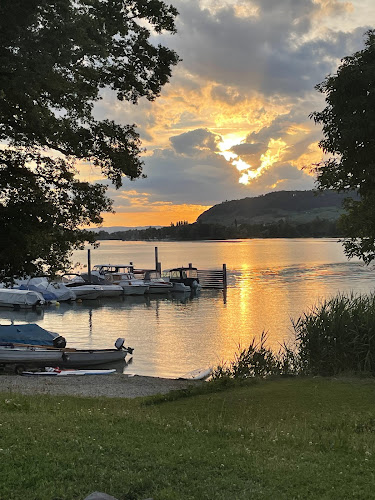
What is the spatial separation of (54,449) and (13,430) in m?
1.47

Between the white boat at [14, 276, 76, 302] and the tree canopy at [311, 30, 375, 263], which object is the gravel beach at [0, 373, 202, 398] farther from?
the white boat at [14, 276, 76, 302]

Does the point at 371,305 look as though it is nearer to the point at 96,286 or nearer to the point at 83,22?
the point at 83,22

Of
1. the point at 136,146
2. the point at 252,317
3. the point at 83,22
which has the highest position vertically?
the point at 83,22

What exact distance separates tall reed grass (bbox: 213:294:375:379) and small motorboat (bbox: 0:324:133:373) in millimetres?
9669

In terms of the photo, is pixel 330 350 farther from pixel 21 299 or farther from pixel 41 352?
pixel 21 299

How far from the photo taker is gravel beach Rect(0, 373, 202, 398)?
64.4ft

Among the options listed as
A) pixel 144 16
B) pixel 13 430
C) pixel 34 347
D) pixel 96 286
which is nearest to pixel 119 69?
pixel 144 16

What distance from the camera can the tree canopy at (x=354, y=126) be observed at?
55.3 feet

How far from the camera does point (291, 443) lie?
9.05 m

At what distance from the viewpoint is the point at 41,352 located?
26297mm

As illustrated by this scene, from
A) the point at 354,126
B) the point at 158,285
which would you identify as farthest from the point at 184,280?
the point at 354,126

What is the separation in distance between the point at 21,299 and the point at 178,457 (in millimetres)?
53612

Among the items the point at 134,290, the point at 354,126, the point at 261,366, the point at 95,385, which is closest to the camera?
the point at 354,126

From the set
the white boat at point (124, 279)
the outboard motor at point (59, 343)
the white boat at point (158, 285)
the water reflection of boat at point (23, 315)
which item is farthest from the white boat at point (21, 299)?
the outboard motor at point (59, 343)
